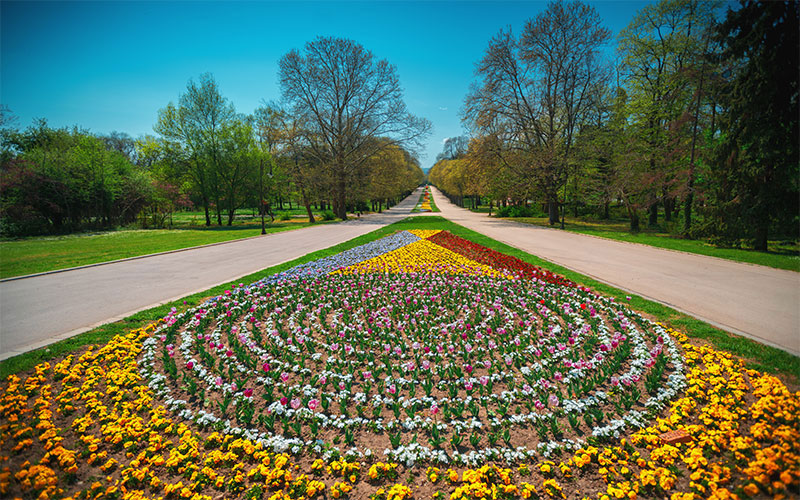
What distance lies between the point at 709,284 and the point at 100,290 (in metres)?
15.4

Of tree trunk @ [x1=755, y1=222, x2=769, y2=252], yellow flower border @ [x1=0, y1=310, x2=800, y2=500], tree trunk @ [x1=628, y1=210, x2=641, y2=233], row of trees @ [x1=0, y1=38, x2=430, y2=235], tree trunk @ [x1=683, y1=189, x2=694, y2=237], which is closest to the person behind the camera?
yellow flower border @ [x1=0, y1=310, x2=800, y2=500]

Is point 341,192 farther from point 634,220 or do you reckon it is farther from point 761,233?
point 761,233

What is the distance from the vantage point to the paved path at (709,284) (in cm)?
536

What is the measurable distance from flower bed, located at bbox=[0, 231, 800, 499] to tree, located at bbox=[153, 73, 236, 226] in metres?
29.9

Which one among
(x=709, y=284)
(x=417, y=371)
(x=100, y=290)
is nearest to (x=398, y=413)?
(x=417, y=371)

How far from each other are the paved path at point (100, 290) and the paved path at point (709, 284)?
11.0 meters

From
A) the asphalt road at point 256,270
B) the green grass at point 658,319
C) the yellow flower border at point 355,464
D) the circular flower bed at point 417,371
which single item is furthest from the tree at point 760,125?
the yellow flower border at point 355,464

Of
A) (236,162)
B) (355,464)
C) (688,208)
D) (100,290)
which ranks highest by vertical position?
(236,162)

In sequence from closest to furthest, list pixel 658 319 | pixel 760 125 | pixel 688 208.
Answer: pixel 658 319 → pixel 760 125 → pixel 688 208

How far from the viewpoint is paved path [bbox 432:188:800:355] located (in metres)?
5.36

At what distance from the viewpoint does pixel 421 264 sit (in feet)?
33.7

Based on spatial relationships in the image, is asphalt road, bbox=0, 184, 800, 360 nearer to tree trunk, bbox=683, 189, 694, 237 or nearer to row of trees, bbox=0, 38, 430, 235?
tree trunk, bbox=683, 189, 694, 237

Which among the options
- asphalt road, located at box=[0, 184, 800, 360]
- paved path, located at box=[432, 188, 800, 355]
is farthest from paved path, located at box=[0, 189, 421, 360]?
paved path, located at box=[432, 188, 800, 355]

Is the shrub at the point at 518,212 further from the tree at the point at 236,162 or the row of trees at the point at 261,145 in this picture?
the tree at the point at 236,162
